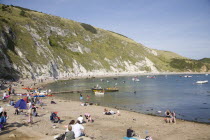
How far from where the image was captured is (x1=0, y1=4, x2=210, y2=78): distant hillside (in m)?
87.8

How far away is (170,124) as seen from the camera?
73.0 ft

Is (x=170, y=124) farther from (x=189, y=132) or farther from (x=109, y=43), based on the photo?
(x=109, y=43)

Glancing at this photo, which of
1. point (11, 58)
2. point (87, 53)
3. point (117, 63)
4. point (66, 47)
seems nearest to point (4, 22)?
point (11, 58)

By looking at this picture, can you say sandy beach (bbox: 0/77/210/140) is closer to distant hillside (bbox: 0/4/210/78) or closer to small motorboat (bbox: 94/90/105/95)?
small motorboat (bbox: 94/90/105/95)

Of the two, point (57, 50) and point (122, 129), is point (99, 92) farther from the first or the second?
point (57, 50)

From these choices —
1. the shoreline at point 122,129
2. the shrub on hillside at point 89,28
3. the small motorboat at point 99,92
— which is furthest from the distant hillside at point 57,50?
the shoreline at point 122,129

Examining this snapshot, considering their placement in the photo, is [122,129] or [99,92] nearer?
[122,129]

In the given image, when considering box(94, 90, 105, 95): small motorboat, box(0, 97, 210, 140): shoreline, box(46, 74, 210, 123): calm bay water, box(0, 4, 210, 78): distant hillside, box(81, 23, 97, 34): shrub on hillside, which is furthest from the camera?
box(81, 23, 97, 34): shrub on hillside

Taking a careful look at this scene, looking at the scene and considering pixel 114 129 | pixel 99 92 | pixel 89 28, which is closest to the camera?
pixel 114 129

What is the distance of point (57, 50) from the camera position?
416 feet

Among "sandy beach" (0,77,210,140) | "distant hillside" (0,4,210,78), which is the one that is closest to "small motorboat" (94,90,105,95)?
"sandy beach" (0,77,210,140)

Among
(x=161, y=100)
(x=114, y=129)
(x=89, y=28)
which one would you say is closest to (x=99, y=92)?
(x=161, y=100)

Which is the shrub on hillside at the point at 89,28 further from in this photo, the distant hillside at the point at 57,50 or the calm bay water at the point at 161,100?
the calm bay water at the point at 161,100

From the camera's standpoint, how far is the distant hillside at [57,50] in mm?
87750
